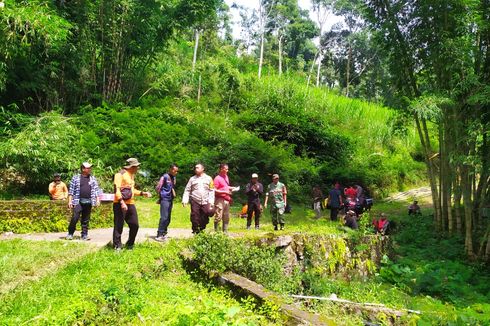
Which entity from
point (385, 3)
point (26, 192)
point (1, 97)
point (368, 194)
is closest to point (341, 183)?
point (368, 194)

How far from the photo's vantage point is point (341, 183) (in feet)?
64.2

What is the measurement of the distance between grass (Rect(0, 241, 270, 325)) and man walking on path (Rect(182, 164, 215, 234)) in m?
1.44

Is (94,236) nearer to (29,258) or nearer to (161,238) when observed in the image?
(161,238)

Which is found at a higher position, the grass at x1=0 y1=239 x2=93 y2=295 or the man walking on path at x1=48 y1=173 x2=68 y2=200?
the man walking on path at x1=48 y1=173 x2=68 y2=200

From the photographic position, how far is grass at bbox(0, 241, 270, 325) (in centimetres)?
405

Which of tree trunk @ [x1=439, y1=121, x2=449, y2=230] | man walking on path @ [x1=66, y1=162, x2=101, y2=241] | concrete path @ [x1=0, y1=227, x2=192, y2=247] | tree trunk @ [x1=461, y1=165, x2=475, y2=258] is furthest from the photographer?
tree trunk @ [x1=439, y1=121, x2=449, y2=230]

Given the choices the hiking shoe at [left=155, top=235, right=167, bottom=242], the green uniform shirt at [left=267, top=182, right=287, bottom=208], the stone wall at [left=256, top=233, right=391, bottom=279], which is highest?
the green uniform shirt at [left=267, top=182, right=287, bottom=208]

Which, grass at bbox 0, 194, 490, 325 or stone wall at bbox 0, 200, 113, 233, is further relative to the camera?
stone wall at bbox 0, 200, 113, 233

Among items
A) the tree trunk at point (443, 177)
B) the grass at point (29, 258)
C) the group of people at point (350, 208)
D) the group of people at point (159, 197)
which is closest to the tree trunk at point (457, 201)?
the tree trunk at point (443, 177)

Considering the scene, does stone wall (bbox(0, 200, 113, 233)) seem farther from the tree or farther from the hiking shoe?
the tree

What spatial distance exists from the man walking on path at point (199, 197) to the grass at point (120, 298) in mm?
1442

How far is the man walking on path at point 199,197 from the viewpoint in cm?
801

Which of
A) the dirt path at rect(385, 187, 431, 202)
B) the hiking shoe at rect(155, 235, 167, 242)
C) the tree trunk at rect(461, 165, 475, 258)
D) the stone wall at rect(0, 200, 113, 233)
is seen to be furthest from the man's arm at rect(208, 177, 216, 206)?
the dirt path at rect(385, 187, 431, 202)

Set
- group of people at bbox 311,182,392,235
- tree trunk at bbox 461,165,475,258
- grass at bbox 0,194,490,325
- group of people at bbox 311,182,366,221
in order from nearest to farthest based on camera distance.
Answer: grass at bbox 0,194,490,325
tree trunk at bbox 461,165,475,258
group of people at bbox 311,182,392,235
group of people at bbox 311,182,366,221
